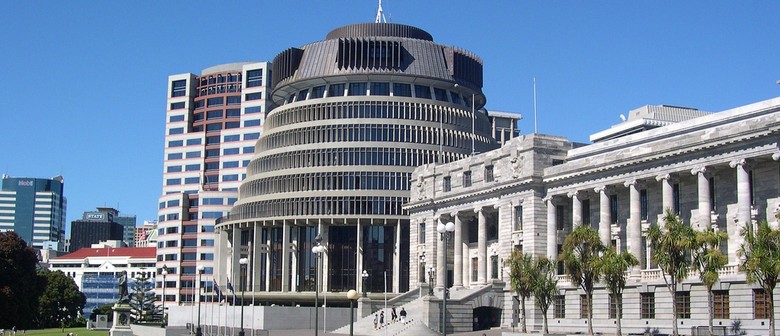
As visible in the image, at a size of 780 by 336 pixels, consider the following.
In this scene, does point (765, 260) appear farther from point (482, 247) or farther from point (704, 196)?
point (482, 247)

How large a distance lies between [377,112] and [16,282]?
5222cm

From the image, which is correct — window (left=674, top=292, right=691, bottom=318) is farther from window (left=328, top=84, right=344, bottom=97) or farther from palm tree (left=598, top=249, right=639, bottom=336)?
window (left=328, top=84, right=344, bottom=97)

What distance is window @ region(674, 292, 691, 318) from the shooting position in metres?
79.8

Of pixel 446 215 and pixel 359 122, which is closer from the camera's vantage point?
pixel 446 215

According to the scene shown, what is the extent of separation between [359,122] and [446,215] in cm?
2876

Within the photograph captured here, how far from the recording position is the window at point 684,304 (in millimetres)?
79812

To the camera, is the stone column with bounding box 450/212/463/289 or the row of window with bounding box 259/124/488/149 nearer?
the stone column with bounding box 450/212/463/289

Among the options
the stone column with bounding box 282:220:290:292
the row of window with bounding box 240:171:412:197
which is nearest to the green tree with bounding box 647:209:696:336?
the row of window with bounding box 240:171:412:197

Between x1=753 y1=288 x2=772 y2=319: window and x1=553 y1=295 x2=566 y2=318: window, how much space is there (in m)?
23.7

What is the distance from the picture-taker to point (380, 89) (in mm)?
142250

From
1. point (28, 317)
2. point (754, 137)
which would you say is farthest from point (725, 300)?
point (28, 317)

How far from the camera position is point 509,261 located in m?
88.3

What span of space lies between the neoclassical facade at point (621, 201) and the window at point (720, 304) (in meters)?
0.08

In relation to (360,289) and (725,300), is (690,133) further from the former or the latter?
(360,289)
